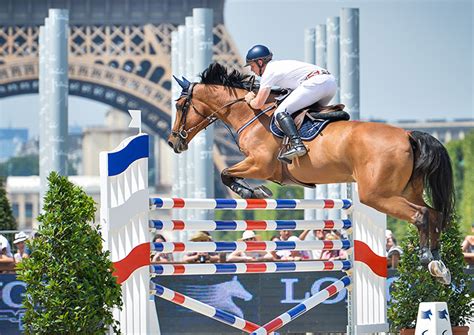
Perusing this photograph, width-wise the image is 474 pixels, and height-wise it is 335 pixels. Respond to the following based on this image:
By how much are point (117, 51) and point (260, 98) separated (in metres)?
38.7

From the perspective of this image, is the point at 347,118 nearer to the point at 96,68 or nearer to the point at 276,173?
the point at 276,173

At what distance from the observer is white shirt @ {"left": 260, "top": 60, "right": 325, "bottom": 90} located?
8.17 meters

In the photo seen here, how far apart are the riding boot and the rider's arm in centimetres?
26

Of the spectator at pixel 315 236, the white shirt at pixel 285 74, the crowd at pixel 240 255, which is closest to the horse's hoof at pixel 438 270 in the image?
the white shirt at pixel 285 74

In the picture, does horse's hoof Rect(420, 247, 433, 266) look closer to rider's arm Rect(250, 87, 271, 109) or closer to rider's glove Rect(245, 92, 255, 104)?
rider's arm Rect(250, 87, 271, 109)

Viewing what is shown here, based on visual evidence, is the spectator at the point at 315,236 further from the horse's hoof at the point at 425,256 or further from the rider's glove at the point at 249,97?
the horse's hoof at the point at 425,256

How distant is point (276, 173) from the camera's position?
8.16m

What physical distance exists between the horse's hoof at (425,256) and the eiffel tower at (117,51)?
101ft

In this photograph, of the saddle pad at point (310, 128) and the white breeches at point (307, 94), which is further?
the white breeches at point (307, 94)

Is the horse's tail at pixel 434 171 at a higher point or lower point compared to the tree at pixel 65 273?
higher

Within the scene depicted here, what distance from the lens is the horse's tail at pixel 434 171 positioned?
7621 mm

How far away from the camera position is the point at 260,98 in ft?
27.1

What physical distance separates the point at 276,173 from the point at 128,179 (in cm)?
142

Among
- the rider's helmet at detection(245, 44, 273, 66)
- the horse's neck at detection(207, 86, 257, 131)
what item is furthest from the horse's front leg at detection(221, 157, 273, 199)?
the rider's helmet at detection(245, 44, 273, 66)
